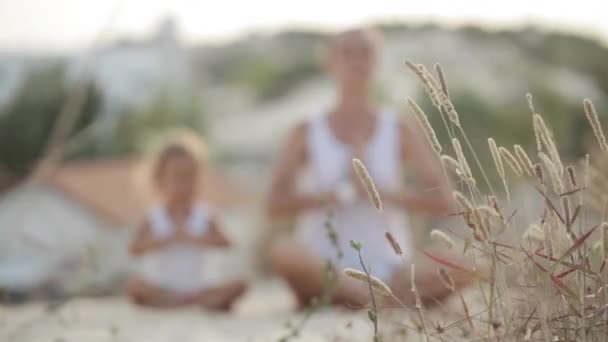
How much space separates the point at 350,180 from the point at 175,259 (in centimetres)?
76

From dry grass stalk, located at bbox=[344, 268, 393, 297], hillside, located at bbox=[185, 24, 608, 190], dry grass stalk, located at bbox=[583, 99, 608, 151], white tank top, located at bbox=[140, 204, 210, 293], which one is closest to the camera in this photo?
dry grass stalk, located at bbox=[344, 268, 393, 297]

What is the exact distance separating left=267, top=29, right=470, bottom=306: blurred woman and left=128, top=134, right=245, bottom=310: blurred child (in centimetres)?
35

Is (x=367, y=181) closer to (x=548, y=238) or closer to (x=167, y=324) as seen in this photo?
(x=548, y=238)

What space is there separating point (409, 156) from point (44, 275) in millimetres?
2228

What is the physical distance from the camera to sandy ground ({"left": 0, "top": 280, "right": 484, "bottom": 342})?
2.20 metres

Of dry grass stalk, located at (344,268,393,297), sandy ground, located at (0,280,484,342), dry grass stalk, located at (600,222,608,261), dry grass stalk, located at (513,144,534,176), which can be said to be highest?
dry grass stalk, located at (513,144,534,176)

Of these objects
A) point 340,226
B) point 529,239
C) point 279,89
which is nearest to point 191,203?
point 340,226

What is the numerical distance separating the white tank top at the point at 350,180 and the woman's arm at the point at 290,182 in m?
0.04

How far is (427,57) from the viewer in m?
12.5

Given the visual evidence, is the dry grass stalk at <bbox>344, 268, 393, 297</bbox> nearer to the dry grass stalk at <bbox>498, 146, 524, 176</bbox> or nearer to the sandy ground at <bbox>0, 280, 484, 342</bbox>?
the dry grass stalk at <bbox>498, 146, 524, 176</bbox>

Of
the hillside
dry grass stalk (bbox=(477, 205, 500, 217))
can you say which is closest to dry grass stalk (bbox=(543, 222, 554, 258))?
dry grass stalk (bbox=(477, 205, 500, 217))

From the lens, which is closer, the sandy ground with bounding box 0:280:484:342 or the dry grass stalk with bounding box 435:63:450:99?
the dry grass stalk with bounding box 435:63:450:99

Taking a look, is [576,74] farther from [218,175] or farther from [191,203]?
[191,203]

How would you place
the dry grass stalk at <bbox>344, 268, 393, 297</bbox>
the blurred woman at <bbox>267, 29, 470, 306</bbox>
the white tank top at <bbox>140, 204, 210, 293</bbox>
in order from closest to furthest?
the dry grass stalk at <bbox>344, 268, 393, 297</bbox>
the blurred woman at <bbox>267, 29, 470, 306</bbox>
the white tank top at <bbox>140, 204, 210, 293</bbox>
